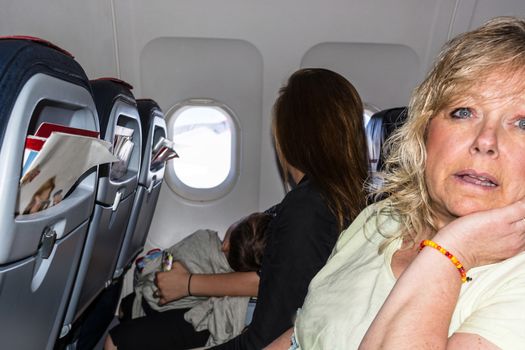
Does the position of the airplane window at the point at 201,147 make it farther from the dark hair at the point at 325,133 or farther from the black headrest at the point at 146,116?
the dark hair at the point at 325,133

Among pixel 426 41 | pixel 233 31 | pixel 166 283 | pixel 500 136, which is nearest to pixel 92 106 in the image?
pixel 500 136

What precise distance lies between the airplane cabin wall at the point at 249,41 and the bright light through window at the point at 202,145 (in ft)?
0.41

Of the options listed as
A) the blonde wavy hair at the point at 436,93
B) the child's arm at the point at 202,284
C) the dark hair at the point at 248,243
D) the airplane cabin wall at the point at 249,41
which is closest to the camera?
the blonde wavy hair at the point at 436,93

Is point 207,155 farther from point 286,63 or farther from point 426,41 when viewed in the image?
point 426,41

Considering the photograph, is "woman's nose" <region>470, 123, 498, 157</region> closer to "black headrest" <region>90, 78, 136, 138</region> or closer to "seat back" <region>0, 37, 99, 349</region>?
"seat back" <region>0, 37, 99, 349</region>

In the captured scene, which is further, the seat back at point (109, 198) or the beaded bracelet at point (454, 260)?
the seat back at point (109, 198)

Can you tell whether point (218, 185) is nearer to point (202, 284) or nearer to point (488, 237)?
point (202, 284)

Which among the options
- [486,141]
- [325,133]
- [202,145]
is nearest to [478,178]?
[486,141]

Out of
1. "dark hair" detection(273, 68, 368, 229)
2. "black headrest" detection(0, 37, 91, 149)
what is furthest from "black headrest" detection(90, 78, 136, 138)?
"dark hair" detection(273, 68, 368, 229)

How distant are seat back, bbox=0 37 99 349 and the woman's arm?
0.72 meters

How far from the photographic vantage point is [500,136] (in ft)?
3.20

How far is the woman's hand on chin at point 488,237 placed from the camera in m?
0.93

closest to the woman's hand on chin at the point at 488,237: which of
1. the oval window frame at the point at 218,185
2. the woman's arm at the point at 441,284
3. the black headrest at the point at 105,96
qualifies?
the woman's arm at the point at 441,284

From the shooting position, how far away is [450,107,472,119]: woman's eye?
1066 mm
